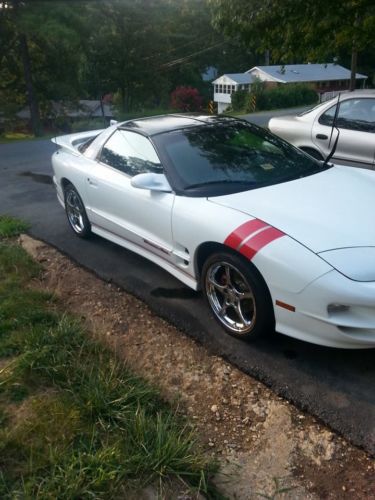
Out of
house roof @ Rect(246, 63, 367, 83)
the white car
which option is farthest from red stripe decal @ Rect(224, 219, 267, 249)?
house roof @ Rect(246, 63, 367, 83)

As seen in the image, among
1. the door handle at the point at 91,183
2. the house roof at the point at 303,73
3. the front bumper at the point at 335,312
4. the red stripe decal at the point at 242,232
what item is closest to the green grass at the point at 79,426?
the front bumper at the point at 335,312

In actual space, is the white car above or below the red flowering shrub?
above

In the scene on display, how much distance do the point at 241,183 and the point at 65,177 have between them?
7.77 ft

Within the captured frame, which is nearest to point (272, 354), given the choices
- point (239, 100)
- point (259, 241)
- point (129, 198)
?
point (259, 241)

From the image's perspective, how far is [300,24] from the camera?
23.5 feet

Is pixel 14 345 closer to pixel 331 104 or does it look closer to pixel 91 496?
pixel 91 496

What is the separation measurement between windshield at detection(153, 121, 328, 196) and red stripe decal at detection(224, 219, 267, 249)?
1.63 feet

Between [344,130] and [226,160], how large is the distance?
293 cm

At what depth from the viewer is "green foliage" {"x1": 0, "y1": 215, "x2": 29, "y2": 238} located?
5473 millimetres

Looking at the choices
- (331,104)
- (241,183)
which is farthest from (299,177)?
(331,104)

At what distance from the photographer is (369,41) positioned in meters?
7.05

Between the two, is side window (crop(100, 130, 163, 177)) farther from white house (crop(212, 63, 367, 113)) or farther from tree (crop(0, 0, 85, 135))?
white house (crop(212, 63, 367, 113))

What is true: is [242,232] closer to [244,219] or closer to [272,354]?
[244,219]

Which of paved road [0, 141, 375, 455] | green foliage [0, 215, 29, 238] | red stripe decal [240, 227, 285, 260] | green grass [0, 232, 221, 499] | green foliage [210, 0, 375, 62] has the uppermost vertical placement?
green foliage [210, 0, 375, 62]
